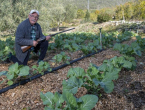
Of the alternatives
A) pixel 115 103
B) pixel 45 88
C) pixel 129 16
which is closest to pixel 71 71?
pixel 45 88

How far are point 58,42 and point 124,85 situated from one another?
3655 millimetres

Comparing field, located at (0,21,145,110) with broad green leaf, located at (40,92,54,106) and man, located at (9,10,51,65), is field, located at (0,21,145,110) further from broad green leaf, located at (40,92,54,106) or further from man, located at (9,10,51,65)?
man, located at (9,10,51,65)

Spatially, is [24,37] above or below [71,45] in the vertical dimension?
above

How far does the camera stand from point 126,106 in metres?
2.12

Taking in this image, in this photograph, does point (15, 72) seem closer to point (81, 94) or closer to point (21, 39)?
point (21, 39)

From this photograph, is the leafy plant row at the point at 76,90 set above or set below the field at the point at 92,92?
above

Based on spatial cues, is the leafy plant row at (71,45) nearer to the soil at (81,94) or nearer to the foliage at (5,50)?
the foliage at (5,50)

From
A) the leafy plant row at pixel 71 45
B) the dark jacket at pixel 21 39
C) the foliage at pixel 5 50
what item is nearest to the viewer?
the dark jacket at pixel 21 39

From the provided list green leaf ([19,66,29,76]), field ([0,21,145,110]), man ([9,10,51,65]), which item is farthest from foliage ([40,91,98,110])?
man ([9,10,51,65])

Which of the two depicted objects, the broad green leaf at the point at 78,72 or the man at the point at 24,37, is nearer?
the broad green leaf at the point at 78,72

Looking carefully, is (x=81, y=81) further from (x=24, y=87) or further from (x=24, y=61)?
(x=24, y=61)

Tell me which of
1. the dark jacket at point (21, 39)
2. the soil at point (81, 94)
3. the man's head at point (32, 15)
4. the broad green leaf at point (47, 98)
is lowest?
the soil at point (81, 94)

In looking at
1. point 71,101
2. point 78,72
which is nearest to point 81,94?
point 78,72

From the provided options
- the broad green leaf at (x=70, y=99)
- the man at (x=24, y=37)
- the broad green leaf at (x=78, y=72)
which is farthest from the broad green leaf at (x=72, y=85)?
the man at (x=24, y=37)
